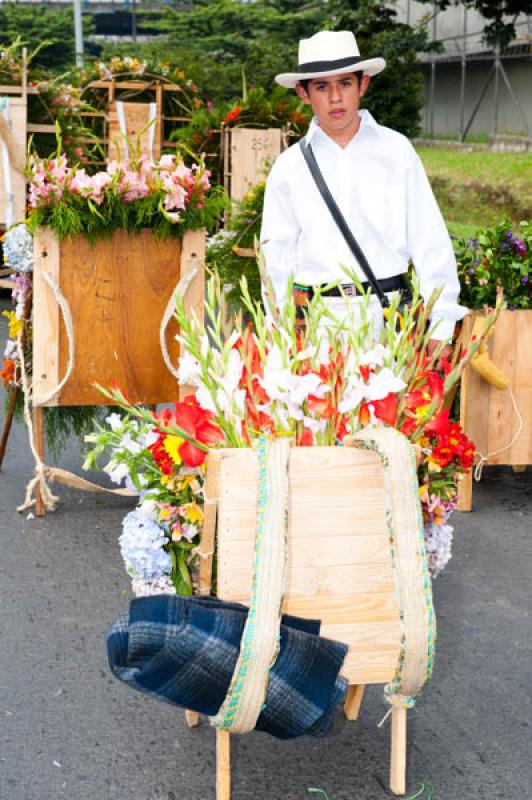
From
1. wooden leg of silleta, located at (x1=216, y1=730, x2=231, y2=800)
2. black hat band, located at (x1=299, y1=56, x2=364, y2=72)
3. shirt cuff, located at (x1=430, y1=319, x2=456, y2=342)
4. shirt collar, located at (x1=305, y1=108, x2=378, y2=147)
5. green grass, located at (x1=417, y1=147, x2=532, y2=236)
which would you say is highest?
black hat band, located at (x1=299, y1=56, x2=364, y2=72)

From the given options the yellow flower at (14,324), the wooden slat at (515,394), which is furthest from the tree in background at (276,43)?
the wooden slat at (515,394)

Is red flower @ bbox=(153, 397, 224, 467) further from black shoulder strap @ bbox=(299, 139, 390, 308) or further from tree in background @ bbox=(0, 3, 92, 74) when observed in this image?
tree in background @ bbox=(0, 3, 92, 74)

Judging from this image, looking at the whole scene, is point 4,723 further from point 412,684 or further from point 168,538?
point 412,684

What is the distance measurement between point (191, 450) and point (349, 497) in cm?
46

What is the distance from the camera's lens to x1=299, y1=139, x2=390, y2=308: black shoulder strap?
16.3 feet

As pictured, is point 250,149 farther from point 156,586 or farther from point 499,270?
point 156,586

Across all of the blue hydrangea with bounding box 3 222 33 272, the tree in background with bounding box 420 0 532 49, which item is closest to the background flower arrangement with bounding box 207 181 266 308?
the blue hydrangea with bounding box 3 222 33 272

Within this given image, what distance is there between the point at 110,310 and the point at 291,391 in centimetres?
312

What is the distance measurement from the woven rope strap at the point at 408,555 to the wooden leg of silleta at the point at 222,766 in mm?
557

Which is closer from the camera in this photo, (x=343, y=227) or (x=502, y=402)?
(x=343, y=227)

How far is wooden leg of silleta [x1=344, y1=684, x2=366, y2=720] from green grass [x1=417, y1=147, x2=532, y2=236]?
1532 cm

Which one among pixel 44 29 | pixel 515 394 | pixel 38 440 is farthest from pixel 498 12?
pixel 44 29

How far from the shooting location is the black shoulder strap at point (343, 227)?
4.97 meters

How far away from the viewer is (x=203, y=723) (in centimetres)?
425
